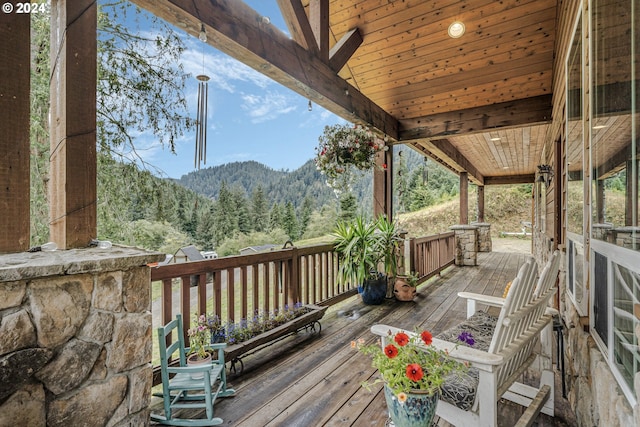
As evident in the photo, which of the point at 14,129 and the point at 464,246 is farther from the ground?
the point at 14,129

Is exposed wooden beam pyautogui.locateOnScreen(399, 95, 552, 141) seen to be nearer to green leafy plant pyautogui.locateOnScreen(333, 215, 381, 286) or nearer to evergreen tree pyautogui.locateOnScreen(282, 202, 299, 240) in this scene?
green leafy plant pyautogui.locateOnScreen(333, 215, 381, 286)

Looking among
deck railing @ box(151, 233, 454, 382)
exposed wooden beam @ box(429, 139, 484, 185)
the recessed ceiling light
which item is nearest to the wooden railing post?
deck railing @ box(151, 233, 454, 382)

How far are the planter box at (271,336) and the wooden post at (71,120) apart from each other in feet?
4.59

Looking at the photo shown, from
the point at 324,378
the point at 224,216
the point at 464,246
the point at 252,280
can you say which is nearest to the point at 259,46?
the point at 252,280

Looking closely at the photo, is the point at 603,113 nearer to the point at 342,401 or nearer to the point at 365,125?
the point at 342,401

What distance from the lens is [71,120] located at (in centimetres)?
145

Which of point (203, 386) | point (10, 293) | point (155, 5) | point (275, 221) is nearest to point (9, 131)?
point (10, 293)

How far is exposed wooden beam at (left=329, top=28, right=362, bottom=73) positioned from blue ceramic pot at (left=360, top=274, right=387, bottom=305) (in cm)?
278

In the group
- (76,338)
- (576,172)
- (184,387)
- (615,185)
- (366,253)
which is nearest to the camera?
(615,185)

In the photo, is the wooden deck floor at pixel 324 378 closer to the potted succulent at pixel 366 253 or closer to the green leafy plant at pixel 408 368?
the potted succulent at pixel 366 253

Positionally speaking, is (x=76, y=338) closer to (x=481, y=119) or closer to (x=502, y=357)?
(x=502, y=357)

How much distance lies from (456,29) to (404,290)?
132 inches

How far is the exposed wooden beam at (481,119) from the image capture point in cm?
409

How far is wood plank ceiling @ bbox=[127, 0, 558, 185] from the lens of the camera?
93.0 inches
